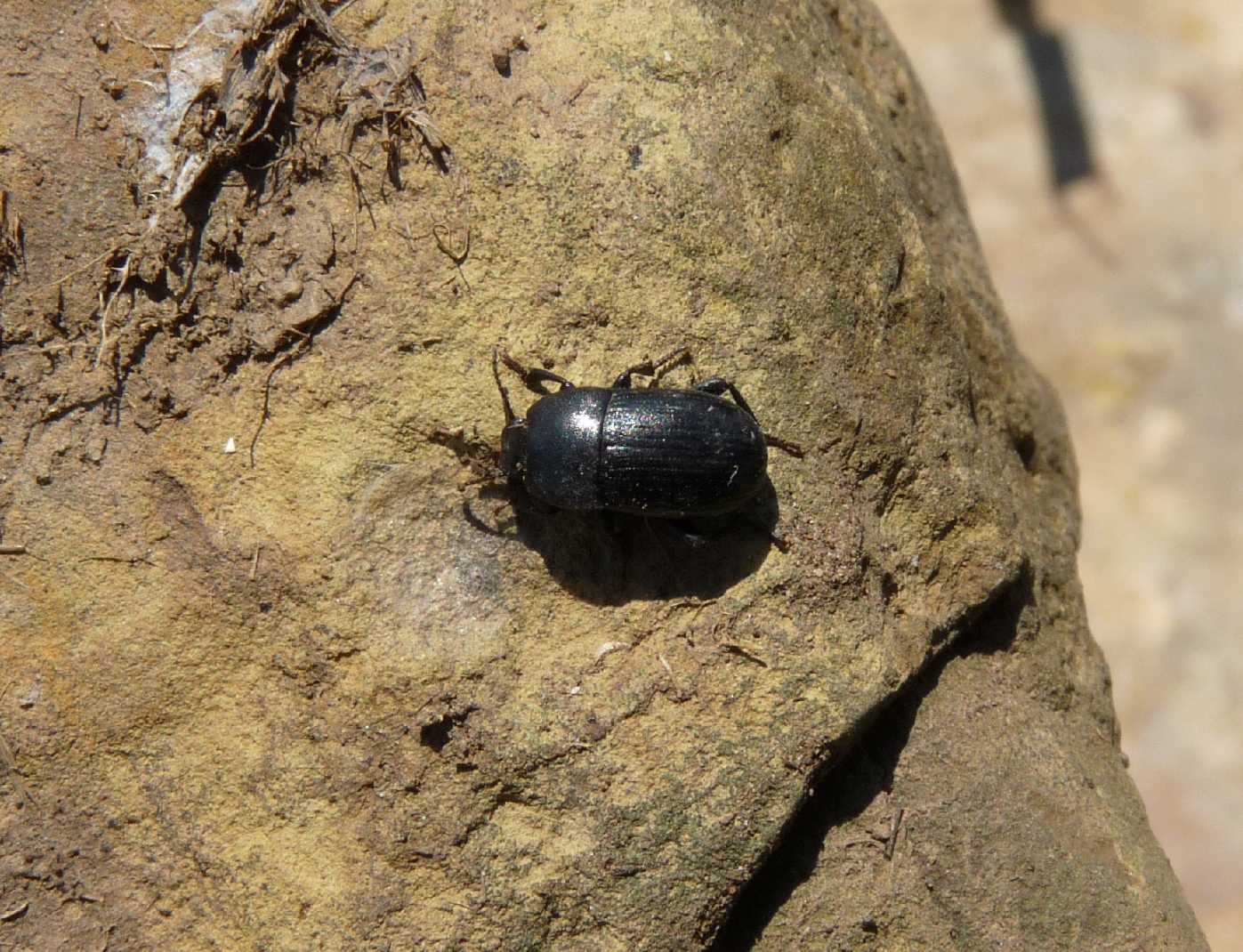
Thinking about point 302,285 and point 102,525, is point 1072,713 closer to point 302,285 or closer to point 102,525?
point 302,285

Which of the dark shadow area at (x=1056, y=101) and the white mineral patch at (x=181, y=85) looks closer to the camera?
the white mineral patch at (x=181, y=85)

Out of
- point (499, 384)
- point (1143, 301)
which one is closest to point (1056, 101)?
point (1143, 301)

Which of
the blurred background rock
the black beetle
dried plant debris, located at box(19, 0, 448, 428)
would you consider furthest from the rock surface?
the blurred background rock

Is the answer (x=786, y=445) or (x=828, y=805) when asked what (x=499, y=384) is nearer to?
(x=786, y=445)

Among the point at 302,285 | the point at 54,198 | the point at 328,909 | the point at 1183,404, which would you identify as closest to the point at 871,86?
the point at 302,285

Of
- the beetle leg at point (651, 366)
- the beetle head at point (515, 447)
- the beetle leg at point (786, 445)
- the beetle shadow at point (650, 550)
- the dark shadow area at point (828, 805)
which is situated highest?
the beetle leg at point (651, 366)

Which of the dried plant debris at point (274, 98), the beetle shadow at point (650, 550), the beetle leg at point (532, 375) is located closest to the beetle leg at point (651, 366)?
the beetle leg at point (532, 375)

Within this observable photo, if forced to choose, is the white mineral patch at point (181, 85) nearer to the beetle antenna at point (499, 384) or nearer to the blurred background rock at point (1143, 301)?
the beetle antenna at point (499, 384)

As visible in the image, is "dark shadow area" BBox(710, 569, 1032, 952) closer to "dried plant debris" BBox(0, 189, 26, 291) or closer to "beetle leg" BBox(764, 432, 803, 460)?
"beetle leg" BBox(764, 432, 803, 460)
